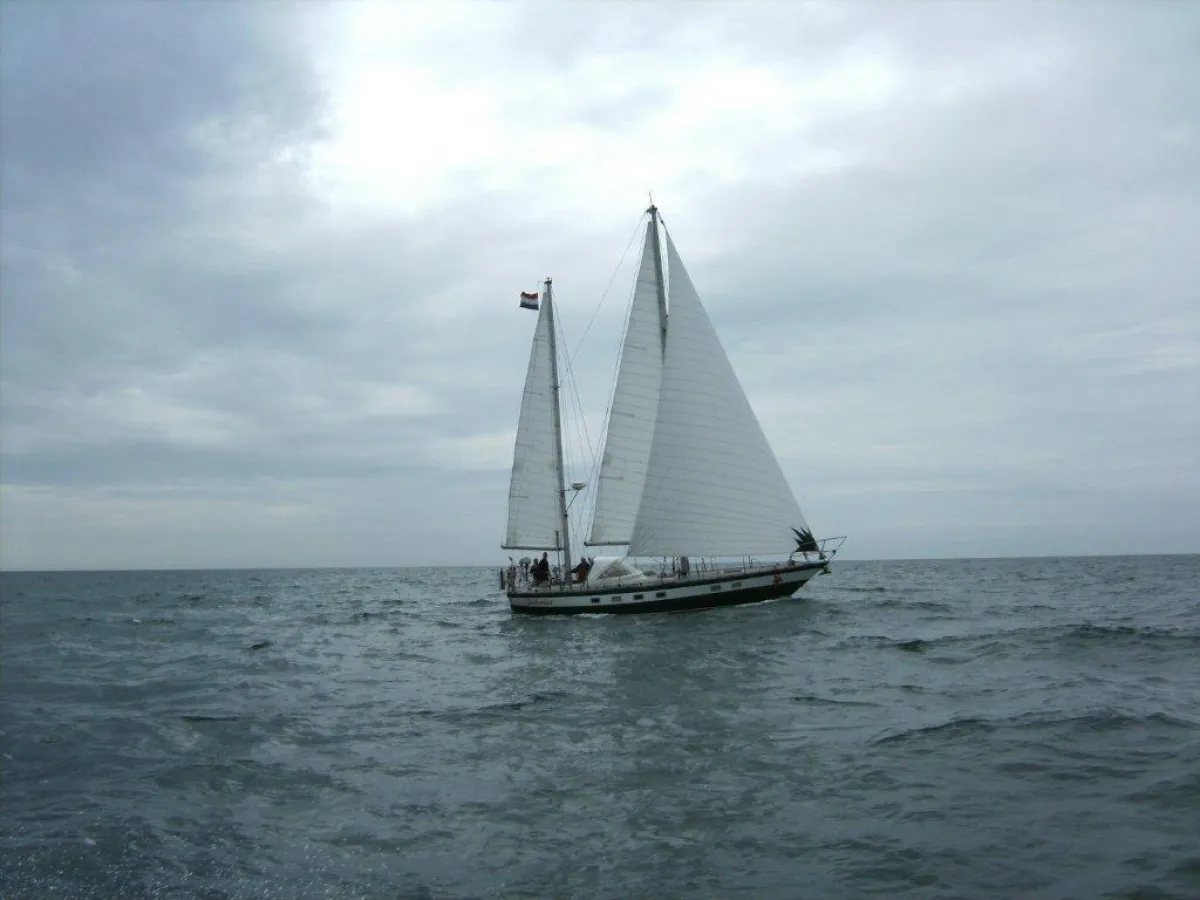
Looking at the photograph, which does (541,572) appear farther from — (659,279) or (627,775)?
(627,775)

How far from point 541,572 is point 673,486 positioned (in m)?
9.87

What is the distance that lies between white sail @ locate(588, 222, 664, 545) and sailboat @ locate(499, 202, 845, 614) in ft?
0.15

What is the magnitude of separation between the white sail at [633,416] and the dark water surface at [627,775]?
13.3m

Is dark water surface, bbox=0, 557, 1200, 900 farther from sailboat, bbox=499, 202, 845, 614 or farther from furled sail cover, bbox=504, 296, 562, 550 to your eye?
Answer: furled sail cover, bbox=504, 296, 562, 550

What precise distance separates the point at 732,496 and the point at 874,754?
888 inches

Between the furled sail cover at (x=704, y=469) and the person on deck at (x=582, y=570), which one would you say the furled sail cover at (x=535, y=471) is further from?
the furled sail cover at (x=704, y=469)

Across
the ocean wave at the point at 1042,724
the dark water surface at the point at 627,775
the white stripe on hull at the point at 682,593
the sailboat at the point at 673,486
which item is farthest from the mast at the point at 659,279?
the ocean wave at the point at 1042,724

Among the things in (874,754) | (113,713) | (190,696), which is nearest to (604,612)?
(190,696)

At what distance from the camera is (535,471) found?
132ft

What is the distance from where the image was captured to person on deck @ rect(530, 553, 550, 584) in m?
40.1

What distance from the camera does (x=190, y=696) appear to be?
18.9 meters

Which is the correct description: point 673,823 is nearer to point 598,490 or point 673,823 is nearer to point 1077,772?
point 1077,772

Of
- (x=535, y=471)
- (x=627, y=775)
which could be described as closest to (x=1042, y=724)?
(x=627, y=775)

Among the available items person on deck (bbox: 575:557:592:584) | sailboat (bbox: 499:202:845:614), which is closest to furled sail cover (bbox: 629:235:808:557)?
sailboat (bbox: 499:202:845:614)
